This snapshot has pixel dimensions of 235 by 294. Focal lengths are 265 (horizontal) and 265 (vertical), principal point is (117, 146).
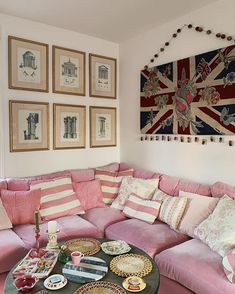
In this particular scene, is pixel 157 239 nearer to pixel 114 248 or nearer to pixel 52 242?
pixel 114 248

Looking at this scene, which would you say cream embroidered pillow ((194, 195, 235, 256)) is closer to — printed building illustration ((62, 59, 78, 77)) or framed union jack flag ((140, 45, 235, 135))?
framed union jack flag ((140, 45, 235, 135))

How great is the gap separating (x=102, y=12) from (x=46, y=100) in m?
1.13

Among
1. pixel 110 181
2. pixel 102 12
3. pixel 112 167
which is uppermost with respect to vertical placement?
pixel 102 12

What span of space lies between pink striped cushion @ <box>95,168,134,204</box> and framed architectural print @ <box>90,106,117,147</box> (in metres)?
0.47

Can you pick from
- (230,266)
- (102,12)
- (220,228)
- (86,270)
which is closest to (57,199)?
(86,270)

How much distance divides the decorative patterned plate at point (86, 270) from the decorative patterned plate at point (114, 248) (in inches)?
5.0

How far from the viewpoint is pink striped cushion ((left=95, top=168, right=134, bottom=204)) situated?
10.2 ft

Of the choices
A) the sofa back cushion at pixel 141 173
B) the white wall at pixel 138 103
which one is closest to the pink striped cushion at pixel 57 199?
the sofa back cushion at pixel 141 173

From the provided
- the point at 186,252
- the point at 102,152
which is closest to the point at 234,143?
the point at 186,252

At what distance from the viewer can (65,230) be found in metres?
2.33

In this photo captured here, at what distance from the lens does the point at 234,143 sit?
7.86ft

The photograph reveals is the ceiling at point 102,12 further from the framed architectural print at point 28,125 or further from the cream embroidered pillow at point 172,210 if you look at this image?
the cream embroidered pillow at point 172,210

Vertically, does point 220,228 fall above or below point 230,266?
above

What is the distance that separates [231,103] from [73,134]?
1.83 meters
